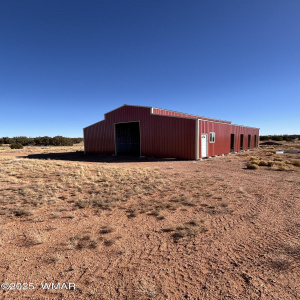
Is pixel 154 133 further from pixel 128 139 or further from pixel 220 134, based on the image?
pixel 128 139

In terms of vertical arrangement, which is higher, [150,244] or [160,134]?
[160,134]

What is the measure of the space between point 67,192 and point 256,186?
792 centimetres

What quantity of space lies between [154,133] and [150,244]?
16.3 meters

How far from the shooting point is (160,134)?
1891 cm

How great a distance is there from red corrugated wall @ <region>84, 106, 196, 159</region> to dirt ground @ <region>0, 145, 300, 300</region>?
10980 mm

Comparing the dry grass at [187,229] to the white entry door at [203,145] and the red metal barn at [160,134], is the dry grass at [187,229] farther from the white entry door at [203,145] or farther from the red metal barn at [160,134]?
the white entry door at [203,145]

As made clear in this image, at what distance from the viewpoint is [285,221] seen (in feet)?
14.1

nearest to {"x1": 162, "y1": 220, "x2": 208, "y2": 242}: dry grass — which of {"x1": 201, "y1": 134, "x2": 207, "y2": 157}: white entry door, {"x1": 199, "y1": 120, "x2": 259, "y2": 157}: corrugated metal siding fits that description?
{"x1": 199, "y1": 120, "x2": 259, "y2": 157}: corrugated metal siding

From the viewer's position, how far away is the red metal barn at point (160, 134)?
17.2 meters

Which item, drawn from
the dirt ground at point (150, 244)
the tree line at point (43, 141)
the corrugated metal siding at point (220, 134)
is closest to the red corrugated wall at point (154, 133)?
the corrugated metal siding at point (220, 134)

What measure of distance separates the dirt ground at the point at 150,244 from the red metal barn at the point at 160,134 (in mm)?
10940

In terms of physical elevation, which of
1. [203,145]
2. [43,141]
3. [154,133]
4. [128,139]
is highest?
[154,133]

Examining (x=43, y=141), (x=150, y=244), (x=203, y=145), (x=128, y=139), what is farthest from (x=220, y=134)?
(x=43, y=141)

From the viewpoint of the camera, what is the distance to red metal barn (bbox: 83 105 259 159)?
1725 cm
